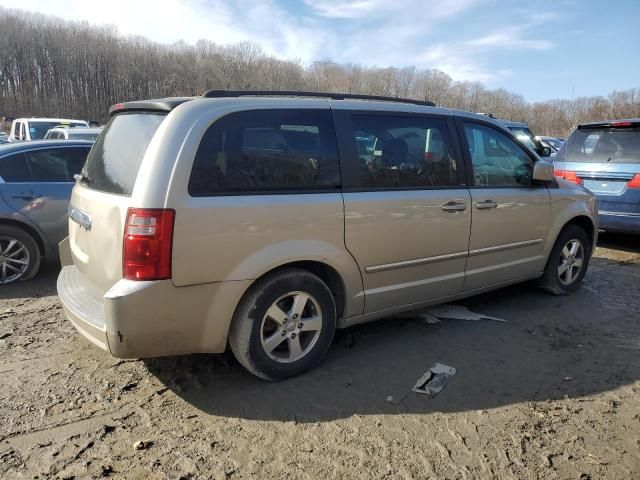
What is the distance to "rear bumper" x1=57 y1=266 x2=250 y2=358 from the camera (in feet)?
8.85

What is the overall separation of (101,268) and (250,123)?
125cm

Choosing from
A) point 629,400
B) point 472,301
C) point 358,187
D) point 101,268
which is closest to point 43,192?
point 101,268

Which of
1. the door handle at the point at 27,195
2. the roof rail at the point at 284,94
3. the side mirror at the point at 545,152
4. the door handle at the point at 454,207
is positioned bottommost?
the door handle at the point at 27,195

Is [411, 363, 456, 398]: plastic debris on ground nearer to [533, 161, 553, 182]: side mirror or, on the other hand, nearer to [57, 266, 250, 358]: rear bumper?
[57, 266, 250, 358]: rear bumper

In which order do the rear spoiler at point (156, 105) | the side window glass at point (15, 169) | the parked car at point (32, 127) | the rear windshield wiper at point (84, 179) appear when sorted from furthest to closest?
the parked car at point (32, 127) → the side window glass at point (15, 169) → the rear windshield wiper at point (84, 179) → the rear spoiler at point (156, 105)

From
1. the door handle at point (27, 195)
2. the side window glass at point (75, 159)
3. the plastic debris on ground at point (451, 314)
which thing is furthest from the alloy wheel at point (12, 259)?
the plastic debris on ground at point (451, 314)

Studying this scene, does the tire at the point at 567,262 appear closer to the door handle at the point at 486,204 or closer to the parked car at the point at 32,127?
the door handle at the point at 486,204

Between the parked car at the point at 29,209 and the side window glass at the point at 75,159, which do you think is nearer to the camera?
the parked car at the point at 29,209

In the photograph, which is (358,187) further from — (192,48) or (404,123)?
(192,48)

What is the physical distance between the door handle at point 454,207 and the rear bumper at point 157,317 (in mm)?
1735

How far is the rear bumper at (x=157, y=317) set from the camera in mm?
2697

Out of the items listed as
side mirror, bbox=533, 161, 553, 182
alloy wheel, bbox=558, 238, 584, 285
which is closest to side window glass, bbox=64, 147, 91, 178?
side mirror, bbox=533, 161, 553, 182

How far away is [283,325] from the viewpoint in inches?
128

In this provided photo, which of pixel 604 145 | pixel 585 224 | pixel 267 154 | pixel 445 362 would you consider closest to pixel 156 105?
pixel 267 154
